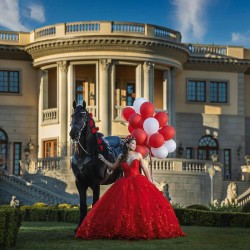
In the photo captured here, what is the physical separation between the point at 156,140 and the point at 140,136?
51 centimetres

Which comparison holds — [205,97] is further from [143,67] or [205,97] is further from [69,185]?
[69,185]

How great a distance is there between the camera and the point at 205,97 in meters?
51.1

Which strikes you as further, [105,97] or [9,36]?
[9,36]

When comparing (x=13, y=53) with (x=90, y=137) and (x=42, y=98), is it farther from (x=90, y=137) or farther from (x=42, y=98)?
(x=90, y=137)

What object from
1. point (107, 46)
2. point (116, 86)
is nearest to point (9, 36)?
point (107, 46)

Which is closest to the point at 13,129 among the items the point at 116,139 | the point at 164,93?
the point at 164,93

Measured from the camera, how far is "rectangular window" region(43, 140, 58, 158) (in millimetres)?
46666

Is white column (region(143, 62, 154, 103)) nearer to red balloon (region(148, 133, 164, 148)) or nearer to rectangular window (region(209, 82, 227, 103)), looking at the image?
rectangular window (region(209, 82, 227, 103))

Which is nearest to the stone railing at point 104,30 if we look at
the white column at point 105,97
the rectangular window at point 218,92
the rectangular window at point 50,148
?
the white column at point 105,97

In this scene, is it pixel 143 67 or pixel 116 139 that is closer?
pixel 116 139

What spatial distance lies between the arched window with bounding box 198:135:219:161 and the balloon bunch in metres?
31.6

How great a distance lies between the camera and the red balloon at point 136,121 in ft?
61.9

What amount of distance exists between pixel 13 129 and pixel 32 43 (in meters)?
5.85

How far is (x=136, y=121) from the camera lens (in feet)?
62.0
